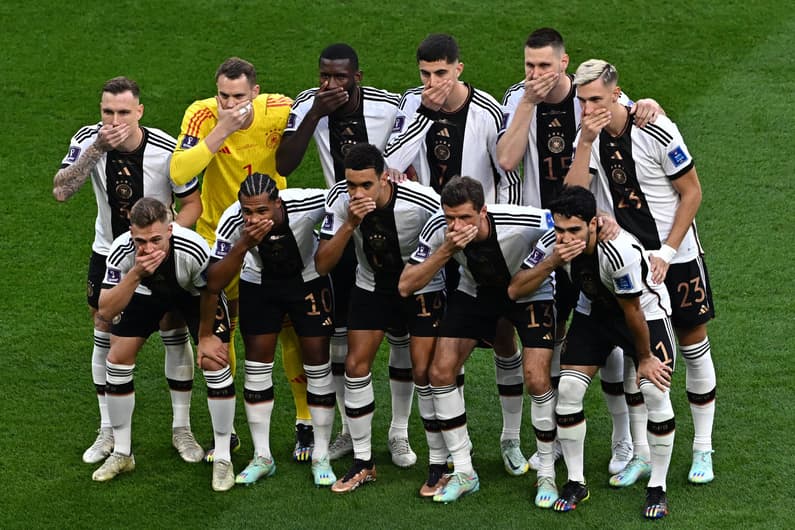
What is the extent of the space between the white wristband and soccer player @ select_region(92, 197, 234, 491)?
2.53 metres

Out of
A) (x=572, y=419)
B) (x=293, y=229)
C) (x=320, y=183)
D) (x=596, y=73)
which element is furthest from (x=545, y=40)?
(x=320, y=183)

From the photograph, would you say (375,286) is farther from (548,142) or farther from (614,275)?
(614,275)

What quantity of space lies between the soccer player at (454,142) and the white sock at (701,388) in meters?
1.00

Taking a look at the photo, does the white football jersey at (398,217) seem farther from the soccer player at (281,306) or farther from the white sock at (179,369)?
the white sock at (179,369)

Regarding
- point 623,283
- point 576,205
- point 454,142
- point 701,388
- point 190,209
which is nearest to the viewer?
point 576,205

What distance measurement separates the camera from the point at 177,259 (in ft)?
25.8

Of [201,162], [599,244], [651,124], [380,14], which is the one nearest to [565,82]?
[651,124]

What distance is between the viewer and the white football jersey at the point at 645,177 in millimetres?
7746

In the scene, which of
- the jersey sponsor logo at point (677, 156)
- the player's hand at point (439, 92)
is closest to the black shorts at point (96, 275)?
the player's hand at point (439, 92)

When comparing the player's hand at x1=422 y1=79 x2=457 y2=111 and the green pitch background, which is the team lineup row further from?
the green pitch background

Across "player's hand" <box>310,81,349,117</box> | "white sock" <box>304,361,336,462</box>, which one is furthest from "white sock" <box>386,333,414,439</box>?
"player's hand" <box>310,81,349,117</box>

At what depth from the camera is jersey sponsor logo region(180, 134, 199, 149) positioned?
828 cm

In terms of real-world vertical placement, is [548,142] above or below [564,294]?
above

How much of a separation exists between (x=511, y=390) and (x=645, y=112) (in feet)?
6.02
